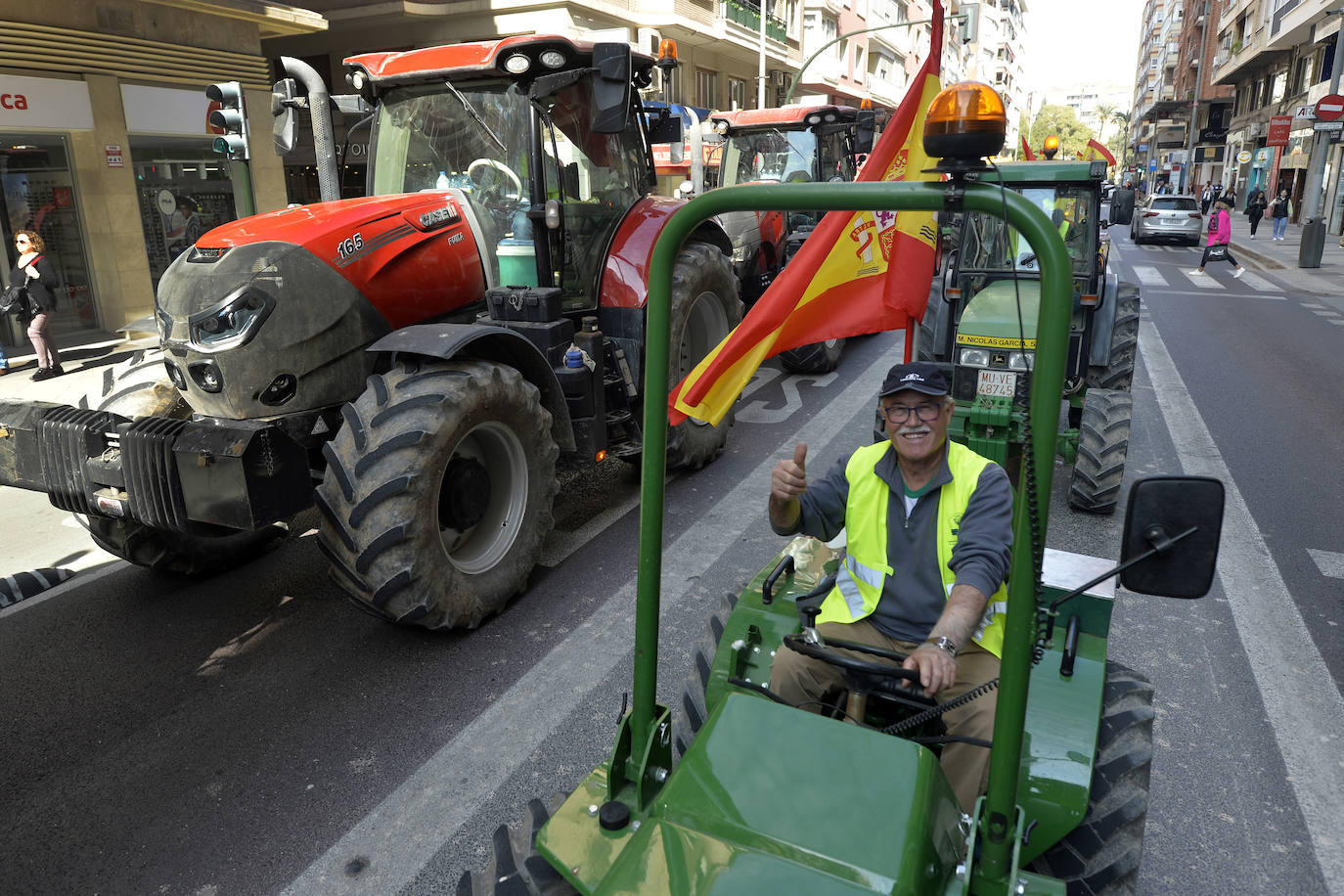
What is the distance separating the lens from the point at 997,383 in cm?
592

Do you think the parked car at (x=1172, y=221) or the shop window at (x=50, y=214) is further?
the parked car at (x=1172, y=221)

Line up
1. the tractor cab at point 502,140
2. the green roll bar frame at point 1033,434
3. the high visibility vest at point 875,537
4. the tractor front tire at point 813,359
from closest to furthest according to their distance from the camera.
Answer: the green roll bar frame at point 1033,434 → the high visibility vest at point 875,537 → the tractor cab at point 502,140 → the tractor front tire at point 813,359

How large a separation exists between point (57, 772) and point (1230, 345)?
1320cm

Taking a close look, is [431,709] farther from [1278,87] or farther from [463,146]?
[1278,87]

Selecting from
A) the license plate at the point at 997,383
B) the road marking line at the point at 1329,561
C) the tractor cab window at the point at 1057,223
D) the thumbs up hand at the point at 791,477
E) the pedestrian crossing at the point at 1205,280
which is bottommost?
the road marking line at the point at 1329,561

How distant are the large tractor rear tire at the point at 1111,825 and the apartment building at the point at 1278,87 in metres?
22.6

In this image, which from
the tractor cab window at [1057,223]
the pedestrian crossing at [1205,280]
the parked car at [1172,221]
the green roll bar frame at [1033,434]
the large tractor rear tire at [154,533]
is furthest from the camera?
the parked car at [1172,221]

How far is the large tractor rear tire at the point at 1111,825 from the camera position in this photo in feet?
7.50

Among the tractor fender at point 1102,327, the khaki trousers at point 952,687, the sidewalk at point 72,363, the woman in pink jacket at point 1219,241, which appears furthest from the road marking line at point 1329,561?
the woman in pink jacket at point 1219,241

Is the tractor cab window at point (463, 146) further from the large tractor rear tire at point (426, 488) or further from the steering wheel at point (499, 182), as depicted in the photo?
the large tractor rear tire at point (426, 488)

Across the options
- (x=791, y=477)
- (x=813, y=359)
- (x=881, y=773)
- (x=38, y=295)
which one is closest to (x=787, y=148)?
(x=813, y=359)

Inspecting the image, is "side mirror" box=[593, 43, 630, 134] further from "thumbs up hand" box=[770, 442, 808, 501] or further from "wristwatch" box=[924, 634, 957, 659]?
"wristwatch" box=[924, 634, 957, 659]

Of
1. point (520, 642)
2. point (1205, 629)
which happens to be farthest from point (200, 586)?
point (1205, 629)

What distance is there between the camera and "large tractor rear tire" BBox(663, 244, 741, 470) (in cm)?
643
